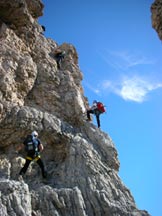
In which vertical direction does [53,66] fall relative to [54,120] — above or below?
above

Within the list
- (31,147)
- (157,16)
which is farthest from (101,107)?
(157,16)

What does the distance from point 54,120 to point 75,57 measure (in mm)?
13160

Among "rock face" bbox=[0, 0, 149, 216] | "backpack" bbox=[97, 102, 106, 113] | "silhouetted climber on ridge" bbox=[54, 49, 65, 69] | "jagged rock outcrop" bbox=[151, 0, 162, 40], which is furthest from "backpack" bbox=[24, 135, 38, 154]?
"silhouetted climber on ridge" bbox=[54, 49, 65, 69]

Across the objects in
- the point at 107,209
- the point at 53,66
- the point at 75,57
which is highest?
the point at 75,57

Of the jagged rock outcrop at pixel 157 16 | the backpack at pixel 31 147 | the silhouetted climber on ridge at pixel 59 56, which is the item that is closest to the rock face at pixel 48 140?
the silhouetted climber on ridge at pixel 59 56

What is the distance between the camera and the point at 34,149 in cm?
1652

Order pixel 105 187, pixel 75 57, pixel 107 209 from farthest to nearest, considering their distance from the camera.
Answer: pixel 75 57
pixel 105 187
pixel 107 209

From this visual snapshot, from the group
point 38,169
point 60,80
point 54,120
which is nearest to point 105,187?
point 38,169

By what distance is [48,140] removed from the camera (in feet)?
65.1

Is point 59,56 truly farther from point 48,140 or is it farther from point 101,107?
point 48,140

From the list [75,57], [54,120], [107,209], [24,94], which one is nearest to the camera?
[107,209]

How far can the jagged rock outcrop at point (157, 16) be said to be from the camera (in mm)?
16009

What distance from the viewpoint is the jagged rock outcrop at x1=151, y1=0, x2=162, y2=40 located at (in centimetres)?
1601

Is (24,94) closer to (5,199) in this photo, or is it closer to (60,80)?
(60,80)
